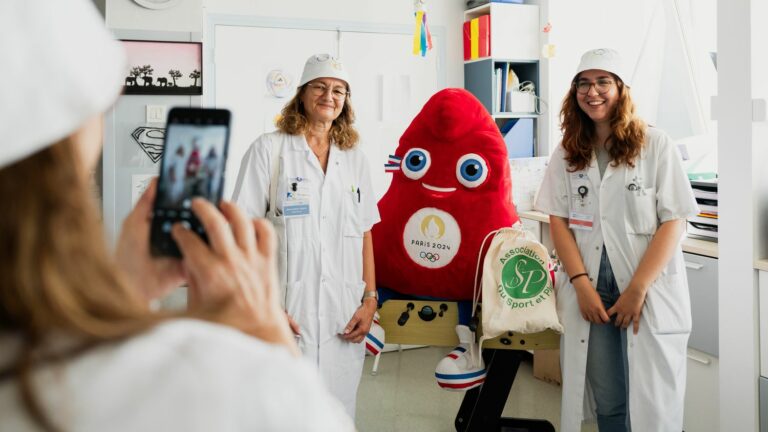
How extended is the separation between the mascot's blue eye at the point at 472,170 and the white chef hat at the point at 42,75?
6.11ft

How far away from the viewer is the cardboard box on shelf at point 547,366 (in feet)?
11.6

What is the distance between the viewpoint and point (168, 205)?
738 mm

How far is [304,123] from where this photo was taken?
2.28m

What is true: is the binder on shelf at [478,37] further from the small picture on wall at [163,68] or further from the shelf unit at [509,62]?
the small picture on wall at [163,68]

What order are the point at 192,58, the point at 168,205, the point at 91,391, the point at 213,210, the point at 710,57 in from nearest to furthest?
the point at 91,391 → the point at 213,210 → the point at 168,205 → the point at 192,58 → the point at 710,57

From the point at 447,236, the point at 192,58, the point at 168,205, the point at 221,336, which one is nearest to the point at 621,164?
the point at 447,236

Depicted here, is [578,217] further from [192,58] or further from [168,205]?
[192,58]

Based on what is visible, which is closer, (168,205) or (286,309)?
(168,205)

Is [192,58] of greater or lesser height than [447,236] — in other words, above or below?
above

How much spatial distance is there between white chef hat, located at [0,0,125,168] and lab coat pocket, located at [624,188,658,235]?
1.94 meters

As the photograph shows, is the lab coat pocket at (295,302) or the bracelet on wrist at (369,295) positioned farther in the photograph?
the bracelet on wrist at (369,295)

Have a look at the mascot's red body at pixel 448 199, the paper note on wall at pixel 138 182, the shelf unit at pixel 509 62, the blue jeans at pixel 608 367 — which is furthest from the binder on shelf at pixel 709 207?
the paper note on wall at pixel 138 182

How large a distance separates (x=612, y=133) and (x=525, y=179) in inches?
73.1

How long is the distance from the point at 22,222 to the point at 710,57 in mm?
3996
